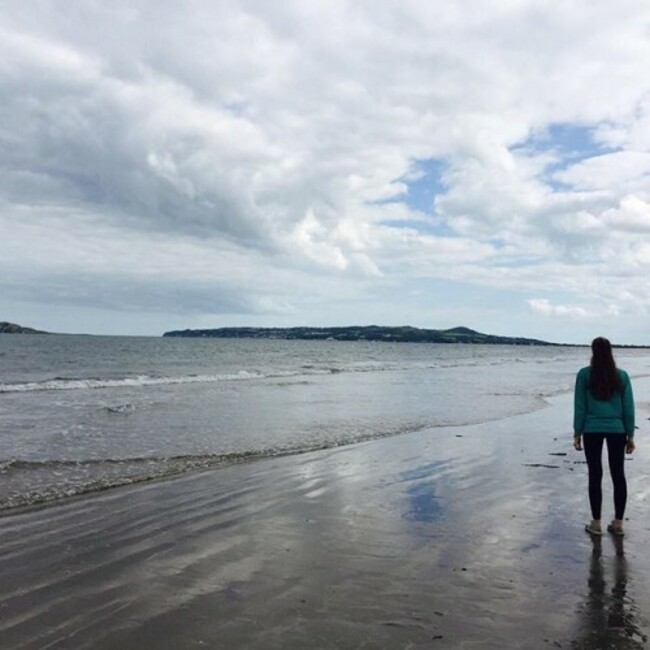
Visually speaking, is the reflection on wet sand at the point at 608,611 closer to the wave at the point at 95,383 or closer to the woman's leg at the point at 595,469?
the woman's leg at the point at 595,469

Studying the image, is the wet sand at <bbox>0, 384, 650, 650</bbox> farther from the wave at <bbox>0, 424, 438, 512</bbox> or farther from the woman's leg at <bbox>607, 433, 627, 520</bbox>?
the wave at <bbox>0, 424, 438, 512</bbox>

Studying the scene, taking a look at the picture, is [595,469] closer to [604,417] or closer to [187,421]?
[604,417]

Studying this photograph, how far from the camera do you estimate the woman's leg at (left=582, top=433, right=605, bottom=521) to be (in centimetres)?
735

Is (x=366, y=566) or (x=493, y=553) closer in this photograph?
(x=366, y=566)

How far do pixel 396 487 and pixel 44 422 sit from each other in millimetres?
13039

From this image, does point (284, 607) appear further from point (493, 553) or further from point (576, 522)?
point (576, 522)

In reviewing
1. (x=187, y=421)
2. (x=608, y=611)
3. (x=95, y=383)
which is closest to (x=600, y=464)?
(x=608, y=611)

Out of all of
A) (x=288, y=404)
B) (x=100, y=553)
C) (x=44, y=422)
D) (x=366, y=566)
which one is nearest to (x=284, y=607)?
(x=366, y=566)

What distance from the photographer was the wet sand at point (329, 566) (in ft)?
15.1

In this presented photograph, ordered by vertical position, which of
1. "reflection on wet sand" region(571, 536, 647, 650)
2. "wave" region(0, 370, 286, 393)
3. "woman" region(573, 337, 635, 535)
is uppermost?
"woman" region(573, 337, 635, 535)

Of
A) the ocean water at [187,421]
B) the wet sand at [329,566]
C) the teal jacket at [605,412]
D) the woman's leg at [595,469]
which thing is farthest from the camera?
the ocean water at [187,421]

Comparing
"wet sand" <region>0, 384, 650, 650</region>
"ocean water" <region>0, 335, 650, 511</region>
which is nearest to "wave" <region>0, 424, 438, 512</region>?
"ocean water" <region>0, 335, 650, 511</region>

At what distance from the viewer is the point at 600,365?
751cm

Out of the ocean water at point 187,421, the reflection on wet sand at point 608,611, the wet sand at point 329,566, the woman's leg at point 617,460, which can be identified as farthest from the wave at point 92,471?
the reflection on wet sand at point 608,611
